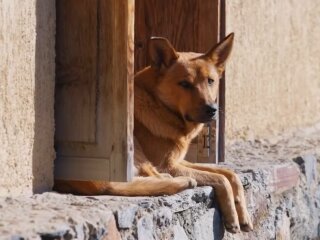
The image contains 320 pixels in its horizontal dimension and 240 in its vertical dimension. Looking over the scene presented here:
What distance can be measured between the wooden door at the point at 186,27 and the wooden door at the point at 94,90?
193 centimetres

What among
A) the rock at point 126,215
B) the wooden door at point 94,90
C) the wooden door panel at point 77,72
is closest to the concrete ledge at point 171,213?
the rock at point 126,215

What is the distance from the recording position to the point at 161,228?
452 cm

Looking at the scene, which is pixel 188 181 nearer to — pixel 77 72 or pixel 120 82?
pixel 120 82

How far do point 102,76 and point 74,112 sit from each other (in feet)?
0.84

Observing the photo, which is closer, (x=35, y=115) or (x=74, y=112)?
(x=35, y=115)

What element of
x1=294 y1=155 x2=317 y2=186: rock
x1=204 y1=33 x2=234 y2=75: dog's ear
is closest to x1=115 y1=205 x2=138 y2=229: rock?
x1=204 y1=33 x2=234 y2=75: dog's ear

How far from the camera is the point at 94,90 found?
15.2ft

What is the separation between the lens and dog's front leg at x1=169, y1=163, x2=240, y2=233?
17.1ft

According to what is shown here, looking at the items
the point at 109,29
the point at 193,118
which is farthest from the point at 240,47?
the point at 109,29

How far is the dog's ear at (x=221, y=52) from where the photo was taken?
571cm

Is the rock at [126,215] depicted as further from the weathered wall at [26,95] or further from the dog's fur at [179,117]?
the dog's fur at [179,117]

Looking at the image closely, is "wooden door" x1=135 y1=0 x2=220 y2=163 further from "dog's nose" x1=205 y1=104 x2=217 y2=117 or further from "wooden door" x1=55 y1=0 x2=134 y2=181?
"wooden door" x1=55 y1=0 x2=134 y2=181

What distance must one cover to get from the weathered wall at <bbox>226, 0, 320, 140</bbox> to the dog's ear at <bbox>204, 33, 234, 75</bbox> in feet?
6.18

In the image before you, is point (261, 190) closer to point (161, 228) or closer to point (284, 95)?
point (161, 228)
